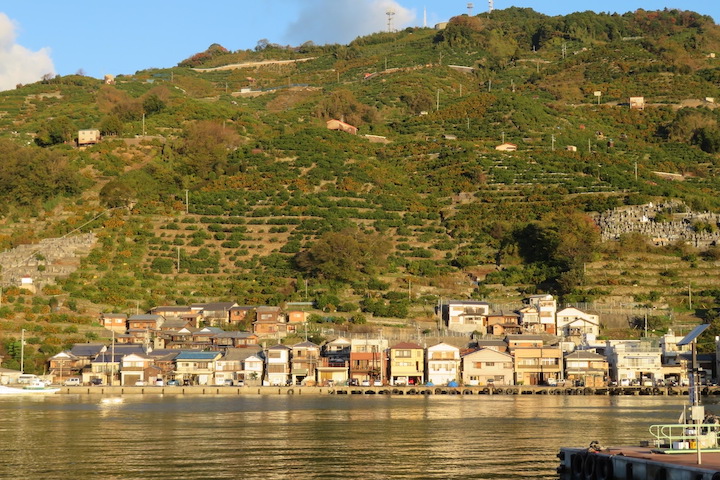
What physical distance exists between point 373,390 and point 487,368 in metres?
9.31

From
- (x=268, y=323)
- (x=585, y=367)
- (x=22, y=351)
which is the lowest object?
(x=585, y=367)

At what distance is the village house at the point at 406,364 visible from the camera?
265ft

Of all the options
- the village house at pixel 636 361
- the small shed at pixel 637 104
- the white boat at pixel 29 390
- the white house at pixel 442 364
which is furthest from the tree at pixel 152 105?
the village house at pixel 636 361

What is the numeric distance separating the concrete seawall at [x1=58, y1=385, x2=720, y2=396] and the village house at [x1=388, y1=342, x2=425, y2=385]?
8.38ft

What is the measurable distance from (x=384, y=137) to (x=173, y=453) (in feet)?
312

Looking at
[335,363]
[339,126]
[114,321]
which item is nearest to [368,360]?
[335,363]

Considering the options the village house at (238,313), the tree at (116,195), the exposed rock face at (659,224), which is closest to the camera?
the village house at (238,313)

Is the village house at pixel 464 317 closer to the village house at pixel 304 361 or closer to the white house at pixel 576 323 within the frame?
the white house at pixel 576 323

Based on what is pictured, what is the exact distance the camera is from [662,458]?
104 feet

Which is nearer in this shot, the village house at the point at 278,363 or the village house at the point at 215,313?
the village house at the point at 278,363

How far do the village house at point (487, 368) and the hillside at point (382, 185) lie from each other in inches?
335

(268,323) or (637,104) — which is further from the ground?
(637,104)

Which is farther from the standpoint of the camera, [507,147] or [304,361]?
[507,147]

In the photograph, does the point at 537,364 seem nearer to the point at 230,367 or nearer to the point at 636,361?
the point at 636,361
